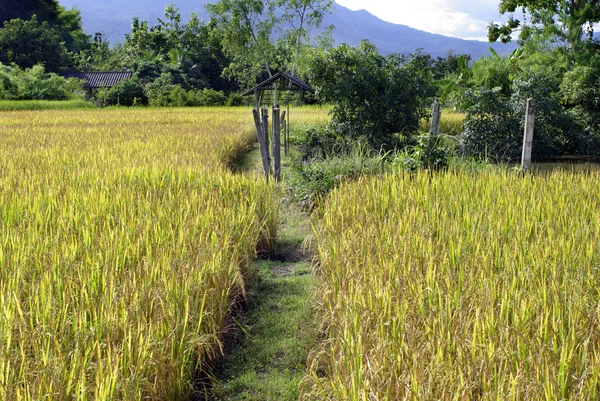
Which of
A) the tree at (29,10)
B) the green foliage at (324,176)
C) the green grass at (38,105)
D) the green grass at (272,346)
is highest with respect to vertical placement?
the tree at (29,10)

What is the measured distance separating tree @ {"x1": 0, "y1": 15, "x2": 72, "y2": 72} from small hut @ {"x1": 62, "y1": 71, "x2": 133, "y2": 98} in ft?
4.20

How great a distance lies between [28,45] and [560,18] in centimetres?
2783

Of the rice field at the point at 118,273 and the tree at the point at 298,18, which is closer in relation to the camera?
the rice field at the point at 118,273

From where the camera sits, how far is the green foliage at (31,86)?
2684 cm

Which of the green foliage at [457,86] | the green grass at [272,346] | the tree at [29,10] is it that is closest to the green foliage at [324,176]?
the green grass at [272,346]

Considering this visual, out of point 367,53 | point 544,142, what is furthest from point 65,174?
point 544,142

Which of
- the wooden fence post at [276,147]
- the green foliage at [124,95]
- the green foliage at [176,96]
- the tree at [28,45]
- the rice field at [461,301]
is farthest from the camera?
the tree at [28,45]

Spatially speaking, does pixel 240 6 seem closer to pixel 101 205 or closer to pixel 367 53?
pixel 367 53

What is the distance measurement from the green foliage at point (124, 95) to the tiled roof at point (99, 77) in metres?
5.59

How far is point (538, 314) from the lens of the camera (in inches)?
102

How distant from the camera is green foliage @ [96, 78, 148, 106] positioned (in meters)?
28.6

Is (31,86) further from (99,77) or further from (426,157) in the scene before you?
(426,157)

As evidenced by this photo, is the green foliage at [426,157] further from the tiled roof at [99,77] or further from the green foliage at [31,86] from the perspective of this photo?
the tiled roof at [99,77]

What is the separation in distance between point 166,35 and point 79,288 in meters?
38.3
